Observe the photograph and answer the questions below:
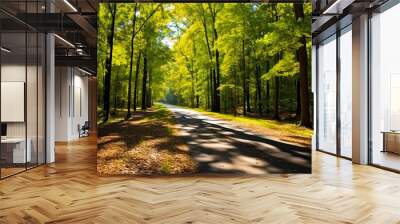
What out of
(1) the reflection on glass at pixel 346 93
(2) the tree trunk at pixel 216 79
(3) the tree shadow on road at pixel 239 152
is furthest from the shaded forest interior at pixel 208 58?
(1) the reflection on glass at pixel 346 93

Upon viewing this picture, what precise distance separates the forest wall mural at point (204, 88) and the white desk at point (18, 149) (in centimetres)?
165

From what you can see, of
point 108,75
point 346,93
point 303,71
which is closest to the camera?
point 108,75

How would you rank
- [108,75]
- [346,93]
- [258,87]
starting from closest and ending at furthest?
[108,75] → [258,87] → [346,93]

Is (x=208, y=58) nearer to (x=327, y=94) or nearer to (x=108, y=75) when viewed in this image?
(x=108, y=75)

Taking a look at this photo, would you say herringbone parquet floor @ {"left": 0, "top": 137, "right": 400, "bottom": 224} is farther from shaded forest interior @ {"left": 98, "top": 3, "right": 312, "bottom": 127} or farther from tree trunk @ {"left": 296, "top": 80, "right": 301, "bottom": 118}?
shaded forest interior @ {"left": 98, "top": 3, "right": 312, "bottom": 127}

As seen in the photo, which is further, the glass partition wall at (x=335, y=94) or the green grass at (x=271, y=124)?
the glass partition wall at (x=335, y=94)

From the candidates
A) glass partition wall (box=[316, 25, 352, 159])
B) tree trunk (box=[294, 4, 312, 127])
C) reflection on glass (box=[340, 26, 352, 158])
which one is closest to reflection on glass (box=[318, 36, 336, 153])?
glass partition wall (box=[316, 25, 352, 159])

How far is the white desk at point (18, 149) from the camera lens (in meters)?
7.34

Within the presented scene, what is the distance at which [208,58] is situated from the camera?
8188 millimetres

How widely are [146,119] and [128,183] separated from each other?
4.50 ft

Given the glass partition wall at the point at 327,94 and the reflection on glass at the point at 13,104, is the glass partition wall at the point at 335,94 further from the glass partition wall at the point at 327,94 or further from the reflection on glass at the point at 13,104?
the reflection on glass at the point at 13,104

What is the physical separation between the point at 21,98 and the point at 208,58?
375cm

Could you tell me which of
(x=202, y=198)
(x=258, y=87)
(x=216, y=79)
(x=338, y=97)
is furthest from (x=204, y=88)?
(x=338, y=97)

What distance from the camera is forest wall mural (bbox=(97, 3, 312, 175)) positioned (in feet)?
24.5
